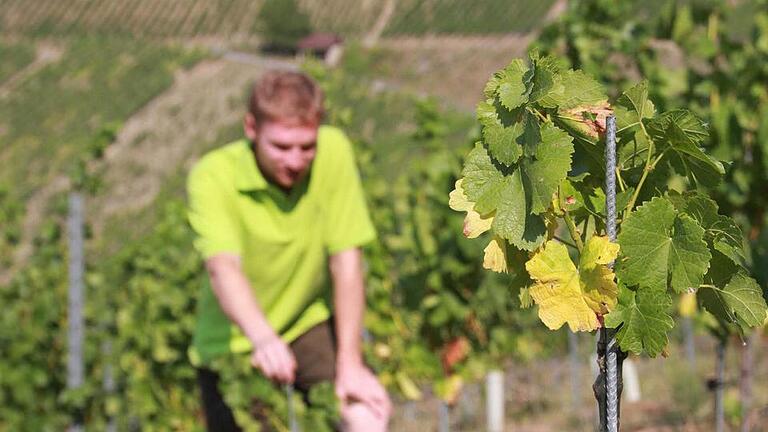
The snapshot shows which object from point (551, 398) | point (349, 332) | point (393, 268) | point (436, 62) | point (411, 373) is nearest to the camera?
point (349, 332)

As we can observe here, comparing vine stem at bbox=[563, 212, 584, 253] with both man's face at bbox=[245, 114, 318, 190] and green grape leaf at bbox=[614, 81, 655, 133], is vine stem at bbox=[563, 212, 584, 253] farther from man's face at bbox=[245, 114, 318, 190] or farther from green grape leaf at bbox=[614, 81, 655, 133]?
man's face at bbox=[245, 114, 318, 190]

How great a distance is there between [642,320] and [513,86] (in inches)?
14.2

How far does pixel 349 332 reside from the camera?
3.26 meters

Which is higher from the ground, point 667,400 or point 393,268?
point 393,268

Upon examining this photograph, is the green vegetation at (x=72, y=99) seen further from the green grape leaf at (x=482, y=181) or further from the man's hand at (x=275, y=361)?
the green grape leaf at (x=482, y=181)

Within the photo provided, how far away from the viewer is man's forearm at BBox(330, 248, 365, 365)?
3266mm

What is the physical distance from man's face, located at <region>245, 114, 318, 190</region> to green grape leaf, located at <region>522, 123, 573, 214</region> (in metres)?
1.59

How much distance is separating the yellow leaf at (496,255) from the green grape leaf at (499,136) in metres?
0.13

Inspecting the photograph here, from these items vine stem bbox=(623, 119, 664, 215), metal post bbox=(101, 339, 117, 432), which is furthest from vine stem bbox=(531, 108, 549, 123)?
metal post bbox=(101, 339, 117, 432)

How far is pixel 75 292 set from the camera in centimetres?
686

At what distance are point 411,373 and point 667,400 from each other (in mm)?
1691

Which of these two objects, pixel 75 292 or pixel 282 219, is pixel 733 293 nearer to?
pixel 282 219

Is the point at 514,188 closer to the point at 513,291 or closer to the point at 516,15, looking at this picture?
the point at 513,291

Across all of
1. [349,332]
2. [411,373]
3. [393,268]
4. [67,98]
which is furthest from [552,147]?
[67,98]
